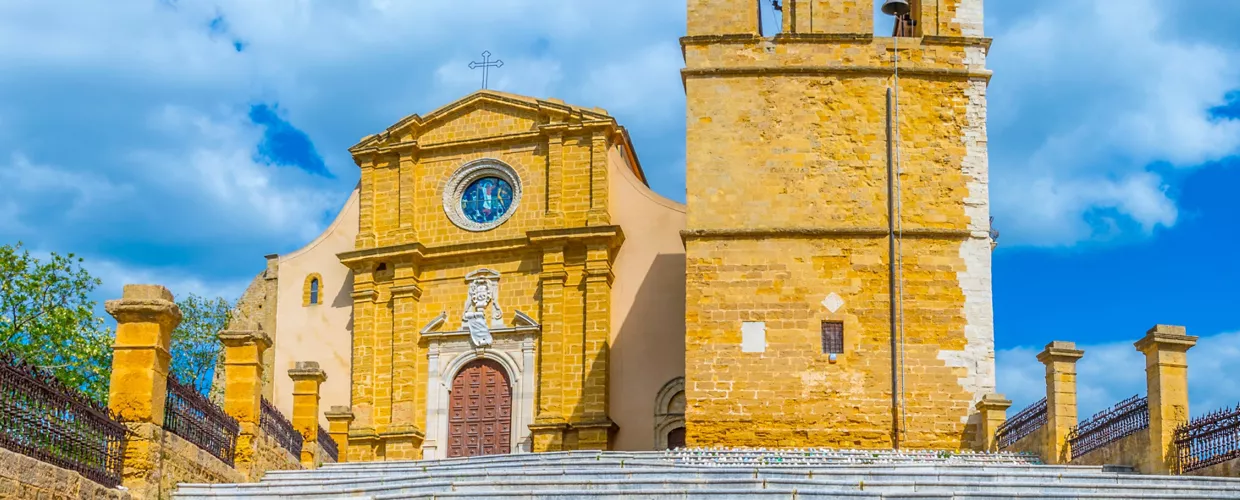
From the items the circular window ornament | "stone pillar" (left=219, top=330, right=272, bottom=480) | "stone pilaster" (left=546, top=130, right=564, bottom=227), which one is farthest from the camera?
the circular window ornament

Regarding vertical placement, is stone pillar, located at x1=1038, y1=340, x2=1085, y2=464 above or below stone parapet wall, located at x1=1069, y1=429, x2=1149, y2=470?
above

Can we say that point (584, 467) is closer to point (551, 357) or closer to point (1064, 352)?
point (1064, 352)

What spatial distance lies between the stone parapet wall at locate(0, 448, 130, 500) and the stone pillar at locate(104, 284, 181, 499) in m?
0.94

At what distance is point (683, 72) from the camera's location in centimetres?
2300

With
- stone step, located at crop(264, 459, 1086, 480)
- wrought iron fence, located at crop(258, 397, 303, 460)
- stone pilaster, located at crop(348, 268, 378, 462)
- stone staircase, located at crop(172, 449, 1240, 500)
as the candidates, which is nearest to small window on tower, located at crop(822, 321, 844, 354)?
stone step, located at crop(264, 459, 1086, 480)

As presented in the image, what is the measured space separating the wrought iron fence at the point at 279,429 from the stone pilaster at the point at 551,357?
236 inches

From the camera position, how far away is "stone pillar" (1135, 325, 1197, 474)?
52.0ft

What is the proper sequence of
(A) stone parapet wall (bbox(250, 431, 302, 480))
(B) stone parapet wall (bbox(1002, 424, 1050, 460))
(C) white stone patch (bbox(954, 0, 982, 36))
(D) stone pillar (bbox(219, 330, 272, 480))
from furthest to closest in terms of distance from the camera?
(C) white stone patch (bbox(954, 0, 982, 36)) → (B) stone parapet wall (bbox(1002, 424, 1050, 460)) → (A) stone parapet wall (bbox(250, 431, 302, 480)) → (D) stone pillar (bbox(219, 330, 272, 480))

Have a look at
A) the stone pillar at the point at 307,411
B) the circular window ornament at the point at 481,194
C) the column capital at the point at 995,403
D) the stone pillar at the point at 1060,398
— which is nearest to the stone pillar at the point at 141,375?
the stone pillar at the point at 307,411

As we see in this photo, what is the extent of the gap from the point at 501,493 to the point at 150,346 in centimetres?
364

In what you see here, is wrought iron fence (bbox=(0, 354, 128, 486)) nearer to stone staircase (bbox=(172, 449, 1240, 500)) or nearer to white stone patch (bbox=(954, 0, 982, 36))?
stone staircase (bbox=(172, 449, 1240, 500))

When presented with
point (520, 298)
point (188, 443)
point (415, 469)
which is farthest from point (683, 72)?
point (188, 443)

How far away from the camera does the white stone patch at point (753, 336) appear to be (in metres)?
22.0

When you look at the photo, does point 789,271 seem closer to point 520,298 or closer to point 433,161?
point 520,298
